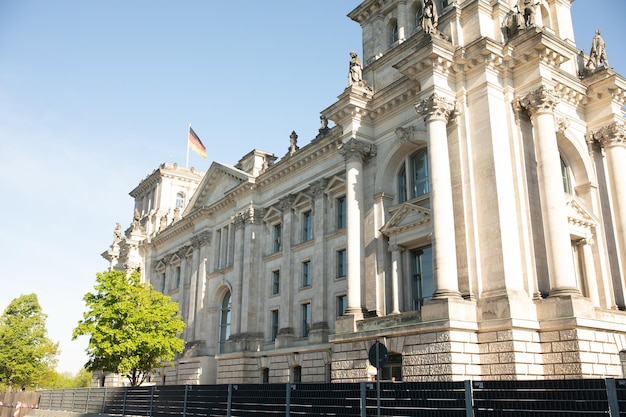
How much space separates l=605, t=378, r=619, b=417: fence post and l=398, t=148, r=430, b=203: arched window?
53.2 ft

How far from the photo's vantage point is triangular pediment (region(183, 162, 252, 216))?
46.4 m

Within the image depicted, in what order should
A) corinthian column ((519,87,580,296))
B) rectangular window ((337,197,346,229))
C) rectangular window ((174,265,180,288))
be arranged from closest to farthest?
corinthian column ((519,87,580,296)) < rectangular window ((337,197,346,229)) < rectangular window ((174,265,180,288))

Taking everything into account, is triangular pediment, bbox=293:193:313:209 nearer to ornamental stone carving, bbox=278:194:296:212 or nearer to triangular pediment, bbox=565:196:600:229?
ornamental stone carving, bbox=278:194:296:212

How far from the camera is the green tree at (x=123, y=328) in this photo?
1526 inches

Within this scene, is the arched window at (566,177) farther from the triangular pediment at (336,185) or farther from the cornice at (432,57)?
the triangular pediment at (336,185)

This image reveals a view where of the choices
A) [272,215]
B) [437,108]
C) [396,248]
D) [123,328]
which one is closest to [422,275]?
[396,248]

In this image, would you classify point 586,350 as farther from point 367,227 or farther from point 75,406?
point 75,406

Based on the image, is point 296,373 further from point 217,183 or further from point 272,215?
point 217,183

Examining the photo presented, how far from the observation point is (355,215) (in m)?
30.1

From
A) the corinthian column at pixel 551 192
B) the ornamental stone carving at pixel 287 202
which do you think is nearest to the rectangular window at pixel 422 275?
the corinthian column at pixel 551 192

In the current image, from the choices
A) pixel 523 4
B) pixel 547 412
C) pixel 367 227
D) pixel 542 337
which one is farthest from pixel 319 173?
pixel 547 412

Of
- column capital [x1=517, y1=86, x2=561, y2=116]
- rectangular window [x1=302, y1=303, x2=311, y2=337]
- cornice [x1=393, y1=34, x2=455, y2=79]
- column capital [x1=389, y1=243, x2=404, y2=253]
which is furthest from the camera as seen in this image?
rectangular window [x1=302, y1=303, x2=311, y2=337]

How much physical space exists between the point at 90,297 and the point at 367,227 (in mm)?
21758

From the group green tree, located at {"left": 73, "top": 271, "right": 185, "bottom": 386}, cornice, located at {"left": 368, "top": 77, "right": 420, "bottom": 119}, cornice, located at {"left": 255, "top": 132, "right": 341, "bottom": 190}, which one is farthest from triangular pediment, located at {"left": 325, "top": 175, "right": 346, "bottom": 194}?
green tree, located at {"left": 73, "top": 271, "right": 185, "bottom": 386}
